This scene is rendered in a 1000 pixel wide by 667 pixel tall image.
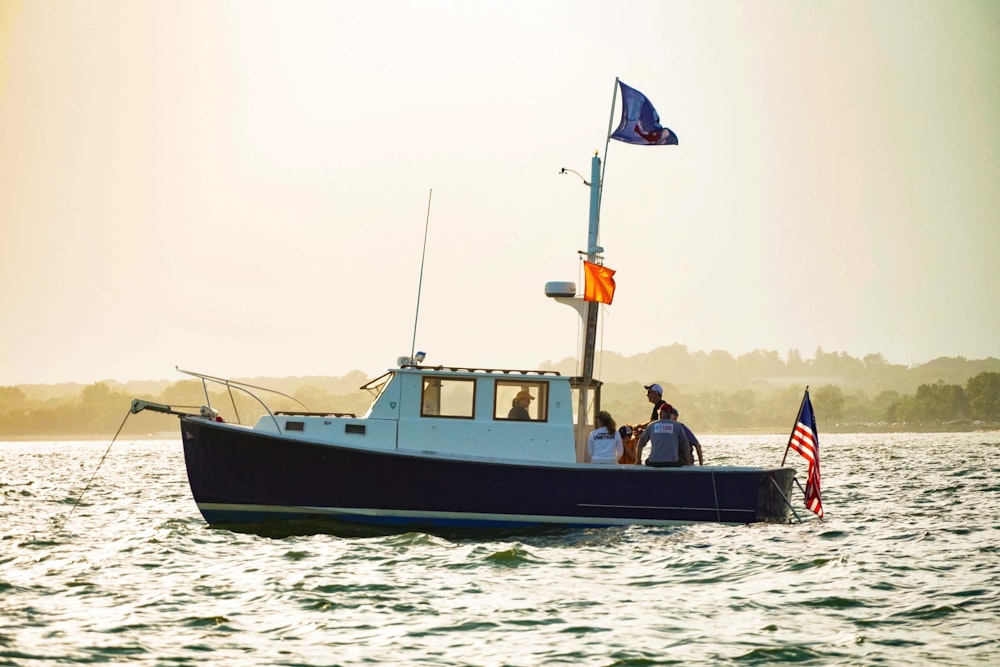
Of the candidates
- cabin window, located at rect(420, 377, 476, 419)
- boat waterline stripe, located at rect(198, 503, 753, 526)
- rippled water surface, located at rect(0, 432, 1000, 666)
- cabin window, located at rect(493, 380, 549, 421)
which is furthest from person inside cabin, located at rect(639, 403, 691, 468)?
cabin window, located at rect(420, 377, 476, 419)

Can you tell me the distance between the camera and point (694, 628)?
10305 millimetres

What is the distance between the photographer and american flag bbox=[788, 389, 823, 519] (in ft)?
58.9

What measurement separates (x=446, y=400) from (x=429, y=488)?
5.31 feet

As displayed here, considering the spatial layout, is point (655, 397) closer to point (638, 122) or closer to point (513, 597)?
point (638, 122)

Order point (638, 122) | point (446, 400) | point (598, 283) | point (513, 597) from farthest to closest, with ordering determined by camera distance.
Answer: point (638, 122) → point (598, 283) → point (446, 400) → point (513, 597)

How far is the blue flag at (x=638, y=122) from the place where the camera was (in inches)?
787

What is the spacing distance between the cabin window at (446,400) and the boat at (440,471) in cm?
2

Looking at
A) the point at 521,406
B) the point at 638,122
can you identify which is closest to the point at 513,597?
the point at 521,406

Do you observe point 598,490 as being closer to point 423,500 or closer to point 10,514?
point 423,500

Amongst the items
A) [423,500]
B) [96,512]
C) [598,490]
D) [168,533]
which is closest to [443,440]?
[423,500]

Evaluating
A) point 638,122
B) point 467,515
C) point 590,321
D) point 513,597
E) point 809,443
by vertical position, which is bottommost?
point 513,597

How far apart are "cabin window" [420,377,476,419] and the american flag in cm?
549

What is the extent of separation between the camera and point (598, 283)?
18984 mm

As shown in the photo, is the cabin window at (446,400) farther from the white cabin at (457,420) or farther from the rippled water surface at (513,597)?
the rippled water surface at (513,597)
